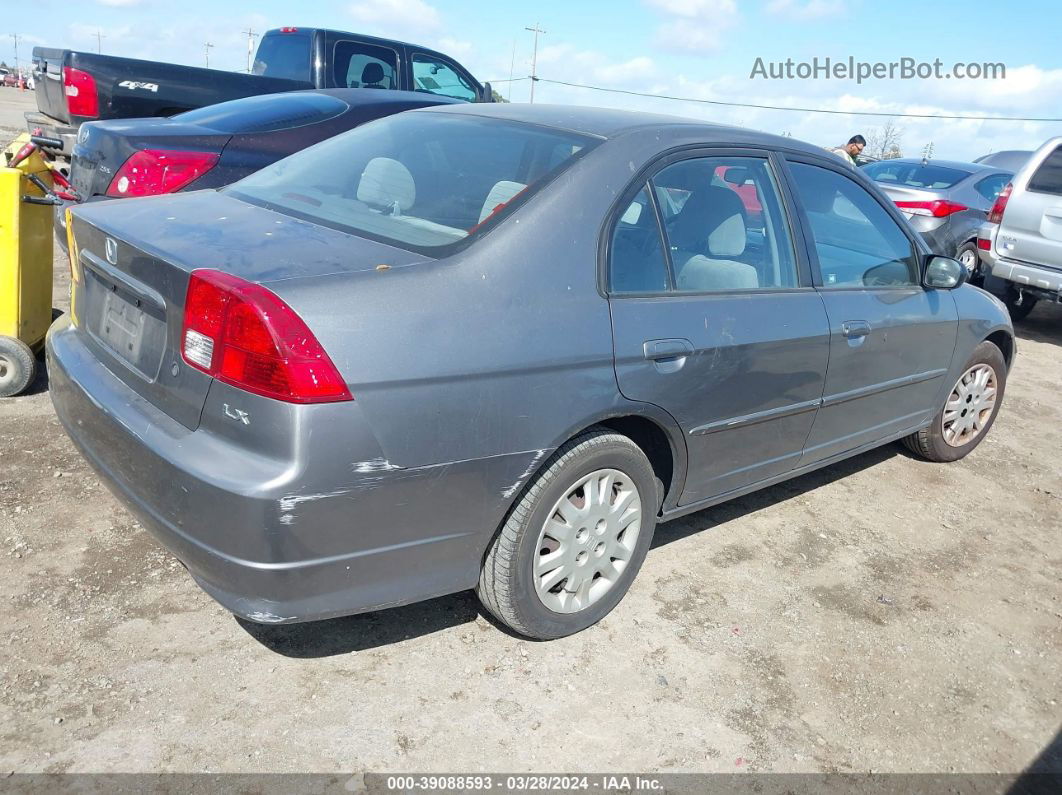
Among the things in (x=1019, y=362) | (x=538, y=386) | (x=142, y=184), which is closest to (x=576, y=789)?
(x=538, y=386)

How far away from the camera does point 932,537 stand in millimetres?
4102

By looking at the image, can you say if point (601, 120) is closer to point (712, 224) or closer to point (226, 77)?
point (712, 224)

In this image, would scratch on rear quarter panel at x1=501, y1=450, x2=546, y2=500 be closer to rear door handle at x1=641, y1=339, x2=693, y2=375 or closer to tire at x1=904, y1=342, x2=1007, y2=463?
rear door handle at x1=641, y1=339, x2=693, y2=375

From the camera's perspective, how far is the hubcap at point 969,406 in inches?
189

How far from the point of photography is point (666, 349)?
2842mm

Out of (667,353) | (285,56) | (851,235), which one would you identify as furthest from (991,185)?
(667,353)

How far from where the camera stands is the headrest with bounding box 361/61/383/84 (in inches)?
344

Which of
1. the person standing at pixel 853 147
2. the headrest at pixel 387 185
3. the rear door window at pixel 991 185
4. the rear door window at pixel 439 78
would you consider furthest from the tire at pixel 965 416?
the person standing at pixel 853 147

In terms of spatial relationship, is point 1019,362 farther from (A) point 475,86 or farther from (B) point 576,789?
(B) point 576,789

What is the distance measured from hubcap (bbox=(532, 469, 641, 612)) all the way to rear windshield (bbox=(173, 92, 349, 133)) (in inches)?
137

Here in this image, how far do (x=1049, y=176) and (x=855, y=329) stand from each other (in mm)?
6045

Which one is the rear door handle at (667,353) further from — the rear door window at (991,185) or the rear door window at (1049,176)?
the rear door window at (991,185)

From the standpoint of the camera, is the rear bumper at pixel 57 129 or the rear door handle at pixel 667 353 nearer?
the rear door handle at pixel 667 353

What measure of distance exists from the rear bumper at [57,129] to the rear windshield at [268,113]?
5.04 feet
